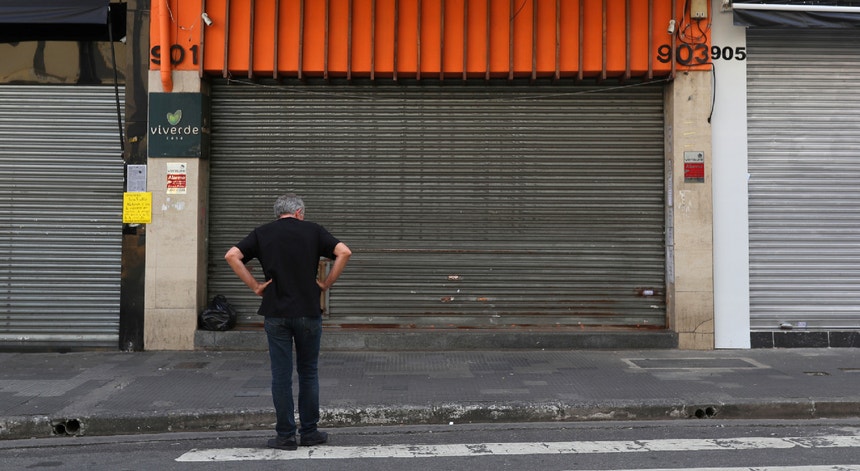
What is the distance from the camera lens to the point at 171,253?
32.0 feet

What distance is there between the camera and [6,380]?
8055mm

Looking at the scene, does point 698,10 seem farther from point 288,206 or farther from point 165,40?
point 165,40

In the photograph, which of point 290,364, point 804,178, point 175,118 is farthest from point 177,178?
point 804,178

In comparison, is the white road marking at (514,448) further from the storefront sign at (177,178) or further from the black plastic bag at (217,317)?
the storefront sign at (177,178)

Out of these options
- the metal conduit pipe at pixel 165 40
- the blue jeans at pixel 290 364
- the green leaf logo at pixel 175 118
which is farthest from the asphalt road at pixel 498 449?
the metal conduit pipe at pixel 165 40

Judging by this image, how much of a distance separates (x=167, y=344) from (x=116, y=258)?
134cm

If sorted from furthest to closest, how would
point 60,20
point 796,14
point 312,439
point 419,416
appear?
1. point 796,14
2. point 60,20
3. point 419,416
4. point 312,439

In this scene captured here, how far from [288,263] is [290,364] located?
2.60 ft

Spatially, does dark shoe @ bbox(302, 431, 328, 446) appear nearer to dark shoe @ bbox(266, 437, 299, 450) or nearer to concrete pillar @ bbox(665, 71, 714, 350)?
dark shoe @ bbox(266, 437, 299, 450)

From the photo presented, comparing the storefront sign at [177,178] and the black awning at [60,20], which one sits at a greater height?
the black awning at [60,20]

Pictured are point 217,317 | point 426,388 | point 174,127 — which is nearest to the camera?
point 426,388

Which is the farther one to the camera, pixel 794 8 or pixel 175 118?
pixel 175 118

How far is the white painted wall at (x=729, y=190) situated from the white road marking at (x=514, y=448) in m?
3.83

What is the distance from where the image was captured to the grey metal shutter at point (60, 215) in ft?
32.3
